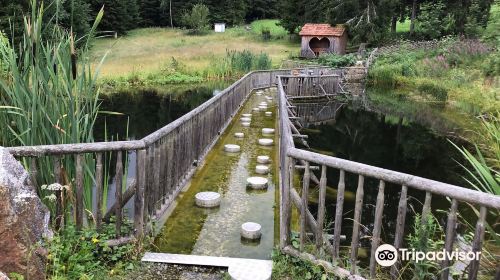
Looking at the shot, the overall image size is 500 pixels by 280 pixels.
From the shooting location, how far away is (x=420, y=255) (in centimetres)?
293

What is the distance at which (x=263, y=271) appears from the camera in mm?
3562

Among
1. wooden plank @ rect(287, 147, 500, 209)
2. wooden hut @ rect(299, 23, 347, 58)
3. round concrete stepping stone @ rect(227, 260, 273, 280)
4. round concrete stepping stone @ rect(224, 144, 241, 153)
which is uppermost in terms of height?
wooden hut @ rect(299, 23, 347, 58)

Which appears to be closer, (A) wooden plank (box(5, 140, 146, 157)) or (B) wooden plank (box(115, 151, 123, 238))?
(A) wooden plank (box(5, 140, 146, 157))

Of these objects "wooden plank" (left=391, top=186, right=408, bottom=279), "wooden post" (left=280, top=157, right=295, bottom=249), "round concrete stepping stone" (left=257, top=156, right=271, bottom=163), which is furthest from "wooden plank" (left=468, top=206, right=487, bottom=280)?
"round concrete stepping stone" (left=257, top=156, right=271, bottom=163)

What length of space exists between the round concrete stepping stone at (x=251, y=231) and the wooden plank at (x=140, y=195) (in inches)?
42.3

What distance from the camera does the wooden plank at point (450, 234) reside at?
2.73 m

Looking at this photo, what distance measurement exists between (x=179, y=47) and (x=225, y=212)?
3912 cm

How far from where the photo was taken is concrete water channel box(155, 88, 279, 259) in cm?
430

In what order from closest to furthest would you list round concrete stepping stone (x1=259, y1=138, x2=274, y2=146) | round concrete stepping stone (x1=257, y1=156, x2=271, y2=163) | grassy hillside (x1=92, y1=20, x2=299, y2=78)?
round concrete stepping stone (x1=257, y1=156, x2=271, y2=163), round concrete stepping stone (x1=259, y1=138, x2=274, y2=146), grassy hillside (x1=92, y1=20, x2=299, y2=78)

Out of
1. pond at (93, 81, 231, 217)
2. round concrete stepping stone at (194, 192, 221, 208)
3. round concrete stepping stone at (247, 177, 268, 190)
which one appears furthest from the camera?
pond at (93, 81, 231, 217)

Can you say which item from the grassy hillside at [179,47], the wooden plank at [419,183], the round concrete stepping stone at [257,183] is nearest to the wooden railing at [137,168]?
the round concrete stepping stone at [257,183]

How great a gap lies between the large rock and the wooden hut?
35986 mm

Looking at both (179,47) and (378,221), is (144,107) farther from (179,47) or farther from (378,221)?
(179,47)

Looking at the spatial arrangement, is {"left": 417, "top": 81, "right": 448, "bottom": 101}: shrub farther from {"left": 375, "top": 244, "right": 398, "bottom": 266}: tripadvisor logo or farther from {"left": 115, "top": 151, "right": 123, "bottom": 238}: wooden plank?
{"left": 115, "top": 151, "right": 123, "bottom": 238}: wooden plank
